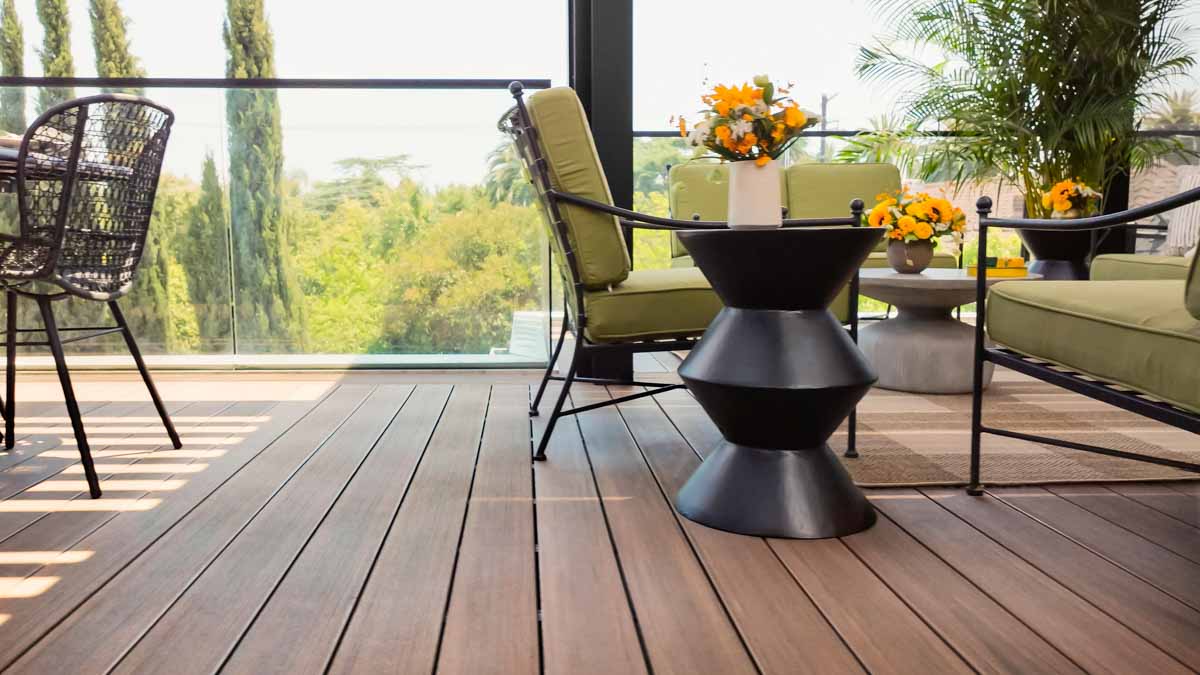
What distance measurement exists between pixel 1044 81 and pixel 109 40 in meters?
5.79

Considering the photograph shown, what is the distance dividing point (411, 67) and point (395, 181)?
7.22m

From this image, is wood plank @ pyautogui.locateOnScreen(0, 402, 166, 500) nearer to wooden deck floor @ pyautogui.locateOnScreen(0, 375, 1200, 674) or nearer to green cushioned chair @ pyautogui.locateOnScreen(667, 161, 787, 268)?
wooden deck floor @ pyautogui.locateOnScreen(0, 375, 1200, 674)

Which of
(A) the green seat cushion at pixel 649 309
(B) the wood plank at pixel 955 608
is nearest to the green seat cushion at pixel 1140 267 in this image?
(A) the green seat cushion at pixel 649 309

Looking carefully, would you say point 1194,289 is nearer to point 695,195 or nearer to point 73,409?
point 73,409

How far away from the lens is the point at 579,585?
5.27 ft

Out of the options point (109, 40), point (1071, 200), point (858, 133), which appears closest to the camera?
point (1071, 200)

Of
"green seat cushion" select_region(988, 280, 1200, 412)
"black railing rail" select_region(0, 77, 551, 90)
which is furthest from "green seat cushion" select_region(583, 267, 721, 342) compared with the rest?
"black railing rail" select_region(0, 77, 551, 90)

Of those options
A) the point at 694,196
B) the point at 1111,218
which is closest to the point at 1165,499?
the point at 1111,218

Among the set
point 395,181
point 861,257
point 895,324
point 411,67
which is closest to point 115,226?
point 395,181

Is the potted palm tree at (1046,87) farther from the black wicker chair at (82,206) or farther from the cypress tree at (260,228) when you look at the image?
the black wicker chair at (82,206)

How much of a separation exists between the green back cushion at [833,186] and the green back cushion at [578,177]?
2760 mm

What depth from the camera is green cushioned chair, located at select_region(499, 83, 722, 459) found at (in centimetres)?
242

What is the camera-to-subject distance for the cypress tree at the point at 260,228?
387 centimetres

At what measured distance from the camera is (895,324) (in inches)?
142
